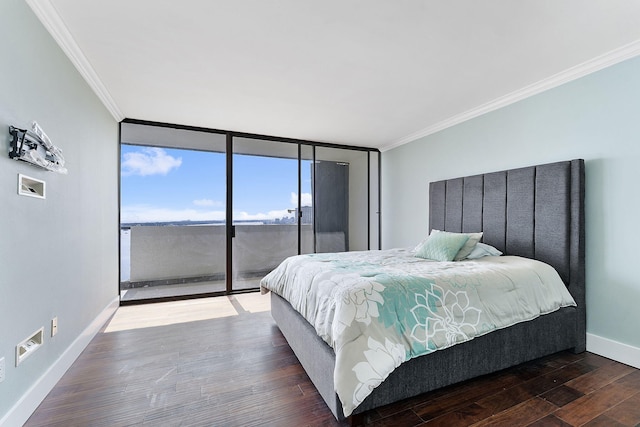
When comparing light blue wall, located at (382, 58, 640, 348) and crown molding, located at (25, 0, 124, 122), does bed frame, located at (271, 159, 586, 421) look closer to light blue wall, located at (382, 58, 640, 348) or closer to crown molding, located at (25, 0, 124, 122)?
light blue wall, located at (382, 58, 640, 348)

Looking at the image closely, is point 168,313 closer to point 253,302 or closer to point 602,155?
point 253,302

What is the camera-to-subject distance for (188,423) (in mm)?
1557

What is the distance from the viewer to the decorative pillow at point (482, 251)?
8.97 ft

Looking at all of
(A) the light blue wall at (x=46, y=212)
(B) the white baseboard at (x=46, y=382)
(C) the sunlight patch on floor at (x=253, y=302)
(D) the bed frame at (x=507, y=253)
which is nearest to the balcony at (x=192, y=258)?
(C) the sunlight patch on floor at (x=253, y=302)

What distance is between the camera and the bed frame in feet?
5.59

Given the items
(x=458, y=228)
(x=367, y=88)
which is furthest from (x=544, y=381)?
(x=367, y=88)

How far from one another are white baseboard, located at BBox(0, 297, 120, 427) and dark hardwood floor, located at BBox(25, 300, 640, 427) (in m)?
0.05

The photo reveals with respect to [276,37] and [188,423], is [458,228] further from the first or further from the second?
[188,423]

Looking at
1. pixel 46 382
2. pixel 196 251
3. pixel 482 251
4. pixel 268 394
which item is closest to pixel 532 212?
pixel 482 251

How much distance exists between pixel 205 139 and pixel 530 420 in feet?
14.8

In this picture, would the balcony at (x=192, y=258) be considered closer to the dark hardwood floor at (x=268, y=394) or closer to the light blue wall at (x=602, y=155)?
the dark hardwood floor at (x=268, y=394)

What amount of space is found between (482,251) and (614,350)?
1.15m

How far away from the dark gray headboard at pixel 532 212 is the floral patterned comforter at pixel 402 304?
0.80 ft

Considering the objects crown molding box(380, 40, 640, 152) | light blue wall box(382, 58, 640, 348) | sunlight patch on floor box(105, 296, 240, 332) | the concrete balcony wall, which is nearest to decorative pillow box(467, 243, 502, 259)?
light blue wall box(382, 58, 640, 348)
